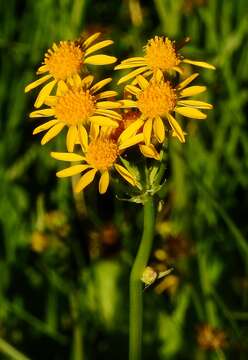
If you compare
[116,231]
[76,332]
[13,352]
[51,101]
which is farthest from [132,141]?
[116,231]

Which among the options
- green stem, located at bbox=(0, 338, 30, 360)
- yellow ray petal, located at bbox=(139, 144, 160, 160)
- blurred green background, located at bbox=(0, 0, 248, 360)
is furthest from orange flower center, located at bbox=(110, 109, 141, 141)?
blurred green background, located at bbox=(0, 0, 248, 360)

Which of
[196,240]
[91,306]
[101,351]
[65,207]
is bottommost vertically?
[101,351]

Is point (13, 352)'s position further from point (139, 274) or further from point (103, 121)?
point (103, 121)

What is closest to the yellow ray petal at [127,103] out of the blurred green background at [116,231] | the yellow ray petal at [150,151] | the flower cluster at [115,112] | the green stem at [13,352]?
the flower cluster at [115,112]

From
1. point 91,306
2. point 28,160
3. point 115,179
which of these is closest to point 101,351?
point 91,306

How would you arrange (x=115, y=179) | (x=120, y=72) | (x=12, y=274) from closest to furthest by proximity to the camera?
1. (x=115, y=179)
2. (x=12, y=274)
3. (x=120, y=72)

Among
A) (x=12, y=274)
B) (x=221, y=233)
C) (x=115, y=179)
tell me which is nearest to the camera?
(x=115, y=179)

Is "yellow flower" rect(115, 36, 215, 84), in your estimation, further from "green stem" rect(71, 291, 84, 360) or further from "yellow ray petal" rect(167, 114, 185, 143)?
"green stem" rect(71, 291, 84, 360)

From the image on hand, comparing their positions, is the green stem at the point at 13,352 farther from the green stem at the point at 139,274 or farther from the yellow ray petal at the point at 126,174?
the yellow ray petal at the point at 126,174

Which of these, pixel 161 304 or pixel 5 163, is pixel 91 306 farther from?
pixel 5 163
